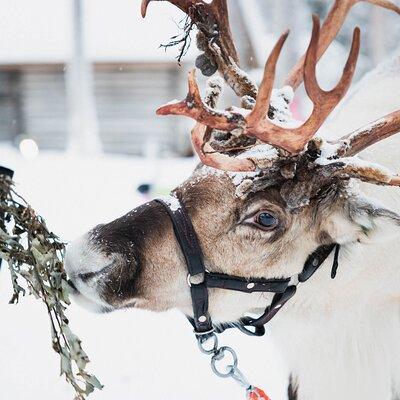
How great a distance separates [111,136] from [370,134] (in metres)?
17.9

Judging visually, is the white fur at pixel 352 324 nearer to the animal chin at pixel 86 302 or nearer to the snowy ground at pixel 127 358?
the snowy ground at pixel 127 358

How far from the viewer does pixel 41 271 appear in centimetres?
265

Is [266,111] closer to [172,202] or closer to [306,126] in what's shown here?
[306,126]

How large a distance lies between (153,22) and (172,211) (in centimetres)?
1804

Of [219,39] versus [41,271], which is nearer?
[41,271]

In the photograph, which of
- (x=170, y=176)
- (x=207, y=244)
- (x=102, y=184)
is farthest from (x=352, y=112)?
(x=170, y=176)

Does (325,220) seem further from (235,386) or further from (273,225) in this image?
(235,386)

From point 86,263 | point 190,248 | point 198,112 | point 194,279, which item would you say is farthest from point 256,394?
point 198,112

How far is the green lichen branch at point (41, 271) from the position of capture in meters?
2.60

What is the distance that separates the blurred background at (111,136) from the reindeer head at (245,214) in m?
0.85

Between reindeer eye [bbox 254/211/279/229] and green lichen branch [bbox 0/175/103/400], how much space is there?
83cm

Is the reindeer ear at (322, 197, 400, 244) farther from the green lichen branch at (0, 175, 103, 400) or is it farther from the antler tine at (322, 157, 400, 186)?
the green lichen branch at (0, 175, 103, 400)

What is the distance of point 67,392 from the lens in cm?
424

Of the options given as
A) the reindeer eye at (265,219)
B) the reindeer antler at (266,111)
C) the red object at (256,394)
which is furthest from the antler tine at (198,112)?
the red object at (256,394)
